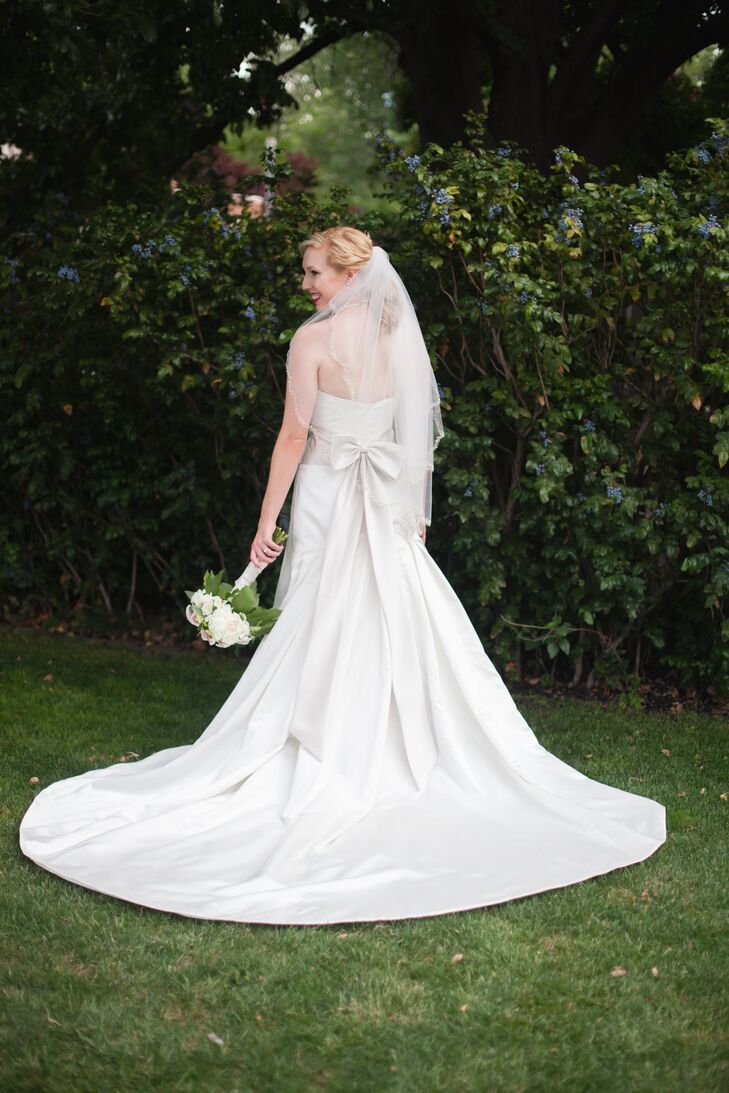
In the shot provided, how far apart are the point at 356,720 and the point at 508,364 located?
2398mm

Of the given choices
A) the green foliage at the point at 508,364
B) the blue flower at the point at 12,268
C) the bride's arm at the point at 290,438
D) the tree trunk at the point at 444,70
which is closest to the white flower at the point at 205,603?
the bride's arm at the point at 290,438

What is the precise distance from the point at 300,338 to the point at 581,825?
223 cm

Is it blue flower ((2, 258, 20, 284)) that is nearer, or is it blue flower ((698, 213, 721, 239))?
blue flower ((698, 213, 721, 239))

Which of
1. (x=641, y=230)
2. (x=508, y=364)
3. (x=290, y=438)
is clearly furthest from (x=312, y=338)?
(x=641, y=230)

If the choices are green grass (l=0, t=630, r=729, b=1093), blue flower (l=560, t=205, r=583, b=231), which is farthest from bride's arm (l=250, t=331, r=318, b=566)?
blue flower (l=560, t=205, r=583, b=231)

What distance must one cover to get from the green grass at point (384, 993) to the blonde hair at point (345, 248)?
2.58 m

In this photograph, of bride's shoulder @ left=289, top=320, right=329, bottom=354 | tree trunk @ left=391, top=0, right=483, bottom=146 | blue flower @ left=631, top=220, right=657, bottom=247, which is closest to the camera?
bride's shoulder @ left=289, top=320, right=329, bottom=354

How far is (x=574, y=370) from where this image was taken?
20.5 feet

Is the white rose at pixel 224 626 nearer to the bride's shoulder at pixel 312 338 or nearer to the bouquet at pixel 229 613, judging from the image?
the bouquet at pixel 229 613

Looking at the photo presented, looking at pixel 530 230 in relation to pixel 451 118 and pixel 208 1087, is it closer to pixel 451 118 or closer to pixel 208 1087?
pixel 451 118

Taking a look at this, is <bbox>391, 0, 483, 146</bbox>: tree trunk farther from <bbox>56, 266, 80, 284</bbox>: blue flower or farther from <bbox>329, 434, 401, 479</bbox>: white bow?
<bbox>329, 434, 401, 479</bbox>: white bow

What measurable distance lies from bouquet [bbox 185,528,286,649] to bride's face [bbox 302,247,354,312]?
118 centimetres

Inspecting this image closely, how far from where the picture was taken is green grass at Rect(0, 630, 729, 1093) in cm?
289

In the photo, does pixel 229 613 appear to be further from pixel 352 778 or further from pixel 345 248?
pixel 345 248
